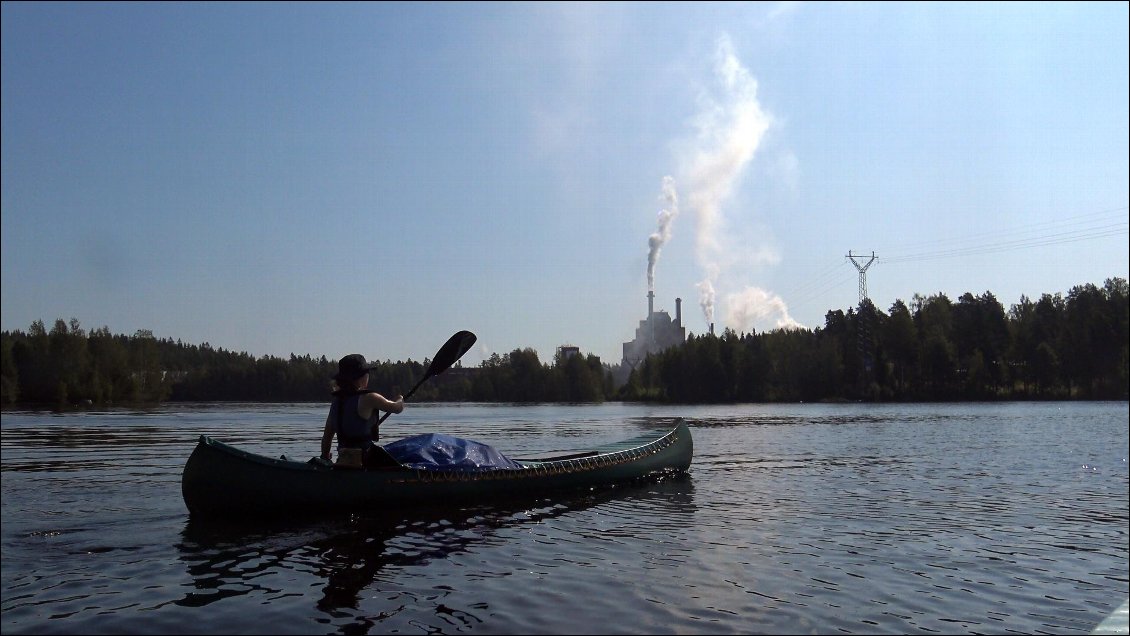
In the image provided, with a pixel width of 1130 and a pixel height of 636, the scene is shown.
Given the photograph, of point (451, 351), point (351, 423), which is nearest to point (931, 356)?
point (451, 351)

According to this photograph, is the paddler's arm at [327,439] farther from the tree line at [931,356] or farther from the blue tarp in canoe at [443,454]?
the tree line at [931,356]

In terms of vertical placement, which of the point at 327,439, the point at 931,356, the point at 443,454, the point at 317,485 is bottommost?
the point at 317,485

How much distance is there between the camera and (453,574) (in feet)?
32.5

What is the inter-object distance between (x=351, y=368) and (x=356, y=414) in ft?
2.80

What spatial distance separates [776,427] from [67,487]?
35551 millimetres

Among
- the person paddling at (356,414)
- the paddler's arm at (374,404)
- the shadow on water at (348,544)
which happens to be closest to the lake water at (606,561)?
the shadow on water at (348,544)

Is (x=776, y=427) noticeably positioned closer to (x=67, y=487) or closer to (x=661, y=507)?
(x=661, y=507)

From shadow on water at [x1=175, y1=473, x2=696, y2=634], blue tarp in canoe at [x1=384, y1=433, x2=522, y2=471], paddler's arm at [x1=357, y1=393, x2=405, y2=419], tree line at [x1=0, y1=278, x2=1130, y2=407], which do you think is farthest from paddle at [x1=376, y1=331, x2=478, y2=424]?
tree line at [x1=0, y1=278, x2=1130, y2=407]

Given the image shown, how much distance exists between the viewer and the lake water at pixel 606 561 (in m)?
8.02

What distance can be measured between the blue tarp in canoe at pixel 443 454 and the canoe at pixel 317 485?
0.55ft

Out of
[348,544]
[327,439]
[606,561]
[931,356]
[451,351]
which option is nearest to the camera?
[606,561]

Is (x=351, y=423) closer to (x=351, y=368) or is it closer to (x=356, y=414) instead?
(x=356, y=414)

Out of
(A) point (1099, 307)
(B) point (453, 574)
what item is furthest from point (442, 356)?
(A) point (1099, 307)

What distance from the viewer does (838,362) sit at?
346ft
